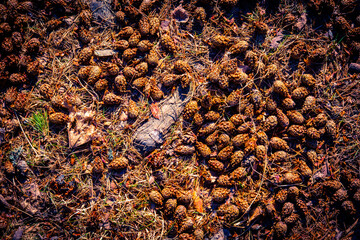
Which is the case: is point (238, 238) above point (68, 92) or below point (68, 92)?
below

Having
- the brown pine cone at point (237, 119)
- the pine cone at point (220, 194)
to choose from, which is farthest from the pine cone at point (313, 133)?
the pine cone at point (220, 194)

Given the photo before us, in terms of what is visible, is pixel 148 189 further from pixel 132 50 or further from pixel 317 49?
pixel 317 49

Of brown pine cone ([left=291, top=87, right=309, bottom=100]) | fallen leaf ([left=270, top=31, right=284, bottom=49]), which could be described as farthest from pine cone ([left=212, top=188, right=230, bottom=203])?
fallen leaf ([left=270, top=31, right=284, bottom=49])

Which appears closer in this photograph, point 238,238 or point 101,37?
point 238,238

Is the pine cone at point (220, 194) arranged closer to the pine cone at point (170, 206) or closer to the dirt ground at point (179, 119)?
the dirt ground at point (179, 119)

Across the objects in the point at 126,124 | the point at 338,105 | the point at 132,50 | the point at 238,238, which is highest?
the point at 132,50

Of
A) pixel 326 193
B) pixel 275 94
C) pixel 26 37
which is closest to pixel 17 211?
pixel 26 37

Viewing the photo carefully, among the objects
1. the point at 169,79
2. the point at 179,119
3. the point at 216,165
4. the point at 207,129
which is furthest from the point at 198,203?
the point at 169,79

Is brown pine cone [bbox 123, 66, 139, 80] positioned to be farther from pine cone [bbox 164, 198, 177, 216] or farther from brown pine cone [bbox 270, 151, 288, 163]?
brown pine cone [bbox 270, 151, 288, 163]
